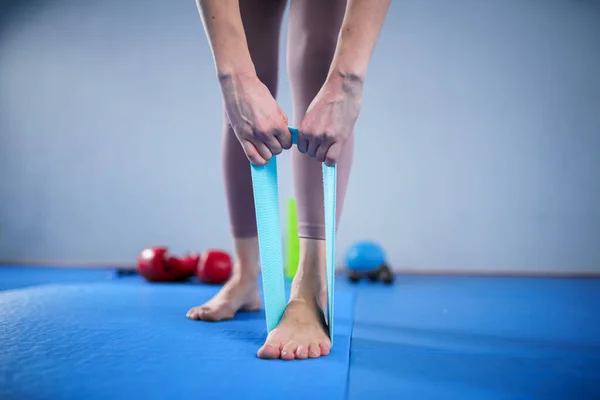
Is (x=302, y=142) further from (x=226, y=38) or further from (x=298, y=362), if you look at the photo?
(x=298, y=362)

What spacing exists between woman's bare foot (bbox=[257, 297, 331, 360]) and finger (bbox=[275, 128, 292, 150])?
357 mm

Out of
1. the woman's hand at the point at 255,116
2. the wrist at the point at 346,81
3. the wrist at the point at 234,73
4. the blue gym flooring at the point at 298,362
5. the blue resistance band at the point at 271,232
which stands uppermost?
the wrist at the point at 234,73

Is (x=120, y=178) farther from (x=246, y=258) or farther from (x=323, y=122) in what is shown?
(x=323, y=122)

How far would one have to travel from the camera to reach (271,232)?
39.1 inches

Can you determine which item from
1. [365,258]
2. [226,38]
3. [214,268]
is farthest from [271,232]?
[365,258]

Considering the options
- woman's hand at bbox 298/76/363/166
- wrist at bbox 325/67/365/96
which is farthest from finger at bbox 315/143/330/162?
wrist at bbox 325/67/365/96

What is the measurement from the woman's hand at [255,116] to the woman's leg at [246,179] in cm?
35

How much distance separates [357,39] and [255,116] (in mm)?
265

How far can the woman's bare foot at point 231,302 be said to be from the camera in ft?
3.99

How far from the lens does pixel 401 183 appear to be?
2846 mm

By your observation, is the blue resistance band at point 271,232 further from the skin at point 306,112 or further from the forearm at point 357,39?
the forearm at point 357,39

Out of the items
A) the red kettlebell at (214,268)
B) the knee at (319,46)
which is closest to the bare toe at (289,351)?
the knee at (319,46)

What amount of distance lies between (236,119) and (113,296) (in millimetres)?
967

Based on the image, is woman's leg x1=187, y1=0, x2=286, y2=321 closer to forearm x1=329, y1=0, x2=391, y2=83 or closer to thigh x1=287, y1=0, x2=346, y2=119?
thigh x1=287, y1=0, x2=346, y2=119
